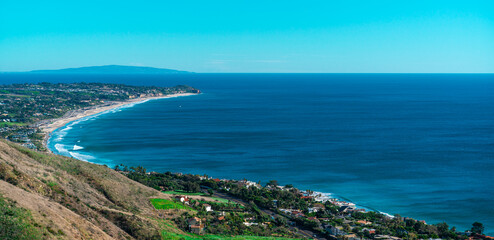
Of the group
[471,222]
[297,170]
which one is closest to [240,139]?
[297,170]

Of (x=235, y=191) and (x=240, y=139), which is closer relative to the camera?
(x=235, y=191)

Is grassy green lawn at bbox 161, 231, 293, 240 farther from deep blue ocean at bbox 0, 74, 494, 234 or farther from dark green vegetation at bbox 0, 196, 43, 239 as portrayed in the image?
deep blue ocean at bbox 0, 74, 494, 234

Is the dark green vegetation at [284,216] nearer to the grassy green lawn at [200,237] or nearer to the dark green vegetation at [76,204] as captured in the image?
the grassy green lawn at [200,237]

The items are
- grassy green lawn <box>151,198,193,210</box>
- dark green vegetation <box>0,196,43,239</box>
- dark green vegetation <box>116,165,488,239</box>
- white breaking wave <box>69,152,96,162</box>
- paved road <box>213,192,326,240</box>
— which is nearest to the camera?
dark green vegetation <box>0,196,43,239</box>

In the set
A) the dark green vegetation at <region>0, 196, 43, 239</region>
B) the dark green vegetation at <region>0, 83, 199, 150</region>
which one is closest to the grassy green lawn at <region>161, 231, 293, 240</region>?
the dark green vegetation at <region>0, 196, 43, 239</region>

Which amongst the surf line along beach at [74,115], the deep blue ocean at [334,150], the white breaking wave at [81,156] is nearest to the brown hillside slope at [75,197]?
the deep blue ocean at [334,150]

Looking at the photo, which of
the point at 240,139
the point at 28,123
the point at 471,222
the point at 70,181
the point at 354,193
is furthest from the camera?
the point at 28,123

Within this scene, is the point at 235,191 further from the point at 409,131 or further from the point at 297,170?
the point at 409,131
